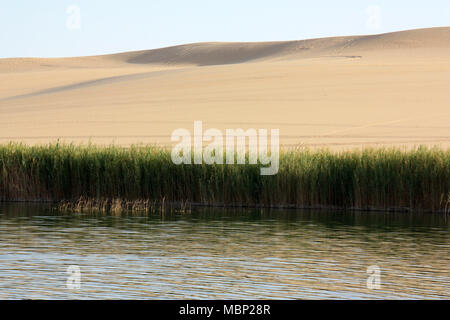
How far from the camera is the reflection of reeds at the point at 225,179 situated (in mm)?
23156

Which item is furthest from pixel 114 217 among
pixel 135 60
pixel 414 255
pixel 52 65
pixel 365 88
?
pixel 135 60

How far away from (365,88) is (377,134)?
13983mm

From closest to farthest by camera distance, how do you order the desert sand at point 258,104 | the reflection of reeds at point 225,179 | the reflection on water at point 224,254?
the reflection on water at point 224,254 < the reflection of reeds at point 225,179 < the desert sand at point 258,104

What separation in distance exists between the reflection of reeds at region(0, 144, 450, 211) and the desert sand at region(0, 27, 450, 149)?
32.7ft

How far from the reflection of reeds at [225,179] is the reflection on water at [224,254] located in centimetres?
98

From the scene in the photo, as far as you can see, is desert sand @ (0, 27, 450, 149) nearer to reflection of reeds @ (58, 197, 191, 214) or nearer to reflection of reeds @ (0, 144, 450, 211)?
reflection of reeds @ (0, 144, 450, 211)

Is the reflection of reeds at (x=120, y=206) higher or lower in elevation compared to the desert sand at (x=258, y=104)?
lower

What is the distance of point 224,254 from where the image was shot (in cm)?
1591

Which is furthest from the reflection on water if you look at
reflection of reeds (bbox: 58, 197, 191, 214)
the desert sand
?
the desert sand

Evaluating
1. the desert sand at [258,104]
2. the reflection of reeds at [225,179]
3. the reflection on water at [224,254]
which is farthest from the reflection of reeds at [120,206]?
the desert sand at [258,104]

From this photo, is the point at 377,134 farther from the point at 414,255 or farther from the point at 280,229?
the point at 414,255

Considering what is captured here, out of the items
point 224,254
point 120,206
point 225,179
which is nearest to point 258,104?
point 225,179

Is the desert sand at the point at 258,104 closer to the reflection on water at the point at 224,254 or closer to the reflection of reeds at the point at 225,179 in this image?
the reflection of reeds at the point at 225,179

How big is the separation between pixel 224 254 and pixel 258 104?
34.3 meters
